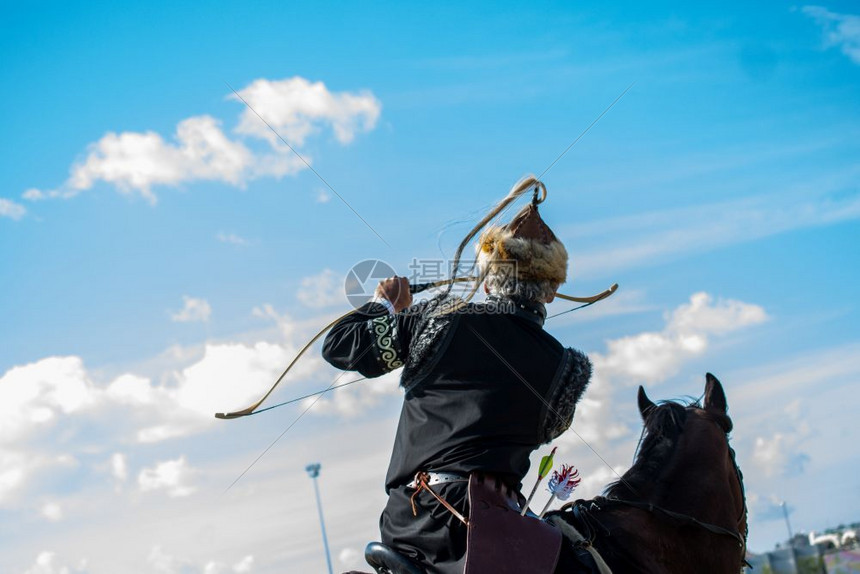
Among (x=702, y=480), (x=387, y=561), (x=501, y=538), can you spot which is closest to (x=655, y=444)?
(x=702, y=480)

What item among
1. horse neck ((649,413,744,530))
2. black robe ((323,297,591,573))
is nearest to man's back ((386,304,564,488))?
black robe ((323,297,591,573))

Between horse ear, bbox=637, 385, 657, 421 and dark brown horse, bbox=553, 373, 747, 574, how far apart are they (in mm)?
13

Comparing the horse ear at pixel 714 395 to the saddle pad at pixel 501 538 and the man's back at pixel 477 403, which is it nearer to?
the man's back at pixel 477 403

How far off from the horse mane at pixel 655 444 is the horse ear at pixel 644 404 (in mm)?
22

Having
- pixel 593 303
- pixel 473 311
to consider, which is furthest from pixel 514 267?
pixel 593 303

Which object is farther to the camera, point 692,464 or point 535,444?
point 692,464

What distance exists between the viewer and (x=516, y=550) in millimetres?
3967

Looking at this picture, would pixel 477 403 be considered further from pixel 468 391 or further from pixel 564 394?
pixel 564 394

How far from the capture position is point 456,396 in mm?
4094

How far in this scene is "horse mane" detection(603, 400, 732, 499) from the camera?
4.68m

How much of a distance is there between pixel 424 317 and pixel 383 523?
39.4 inches

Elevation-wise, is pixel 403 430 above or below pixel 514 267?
below

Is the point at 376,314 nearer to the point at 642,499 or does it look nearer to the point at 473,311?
the point at 473,311

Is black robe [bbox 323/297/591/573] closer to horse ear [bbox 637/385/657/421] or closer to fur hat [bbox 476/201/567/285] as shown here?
fur hat [bbox 476/201/567/285]
